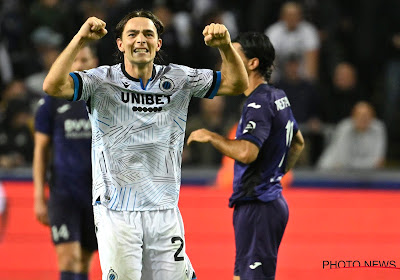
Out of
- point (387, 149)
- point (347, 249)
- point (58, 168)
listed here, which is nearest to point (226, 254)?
point (347, 249)

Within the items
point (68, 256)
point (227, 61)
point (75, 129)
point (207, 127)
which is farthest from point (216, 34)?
point (207, 127)

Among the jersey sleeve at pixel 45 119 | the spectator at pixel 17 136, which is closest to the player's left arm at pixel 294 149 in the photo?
the jersey sleeve at pixel 45 119

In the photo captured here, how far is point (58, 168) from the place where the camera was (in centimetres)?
548

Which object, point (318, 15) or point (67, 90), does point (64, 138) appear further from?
point (318, 15)

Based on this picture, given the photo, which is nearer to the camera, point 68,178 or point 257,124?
point 257,124

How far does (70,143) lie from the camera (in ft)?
17.8

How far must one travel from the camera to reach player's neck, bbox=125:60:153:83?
154 inches

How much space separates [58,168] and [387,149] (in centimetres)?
612

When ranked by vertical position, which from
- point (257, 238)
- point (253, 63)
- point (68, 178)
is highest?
point (253, 63)

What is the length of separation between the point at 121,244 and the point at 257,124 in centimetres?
106

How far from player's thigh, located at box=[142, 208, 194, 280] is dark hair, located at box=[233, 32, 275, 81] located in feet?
3.77

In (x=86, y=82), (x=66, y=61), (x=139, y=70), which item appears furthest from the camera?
(x=139, y=70)

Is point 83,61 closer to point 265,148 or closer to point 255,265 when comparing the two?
point 265,148

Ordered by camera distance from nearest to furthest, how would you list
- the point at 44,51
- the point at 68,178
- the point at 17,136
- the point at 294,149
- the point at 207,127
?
the point at 294,149, the point at 68,178, the point at 207,127, the point at 17,136, the point at 44,51
